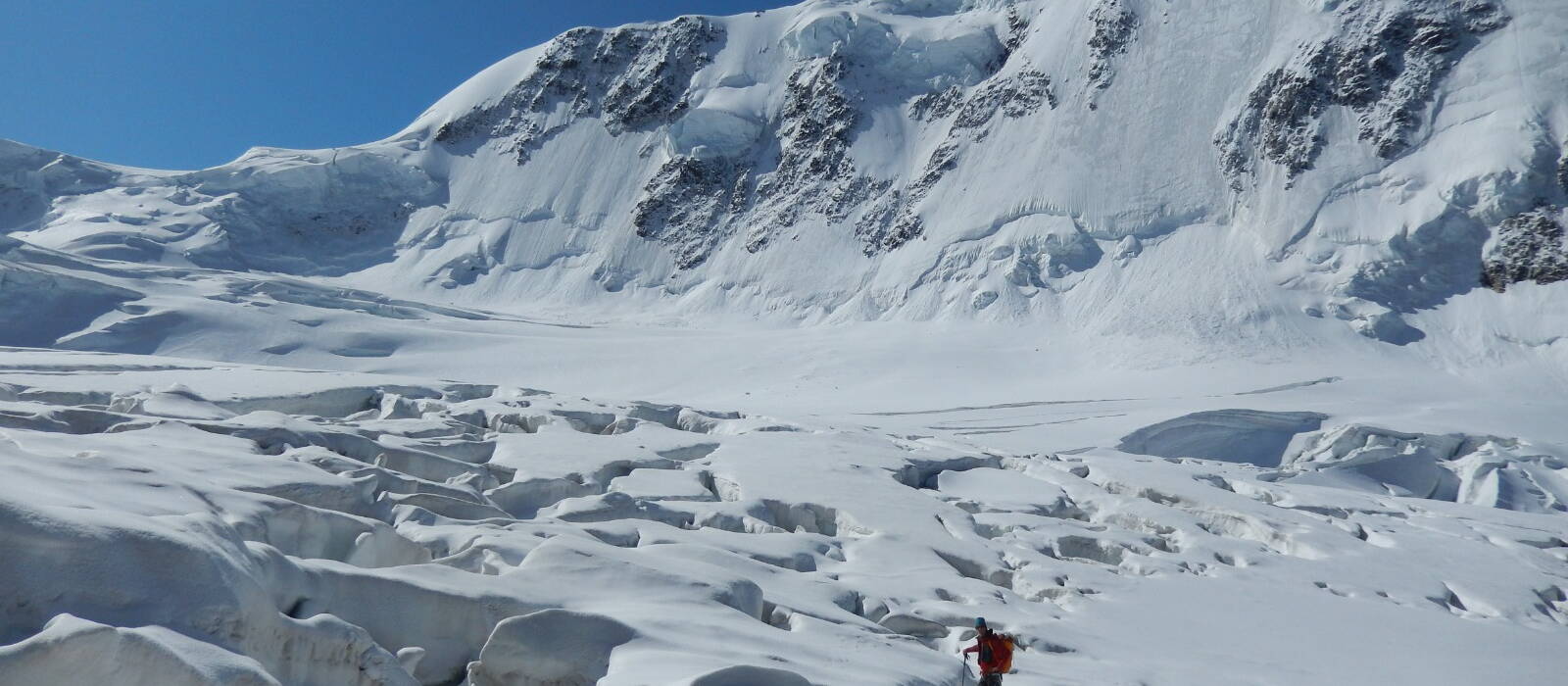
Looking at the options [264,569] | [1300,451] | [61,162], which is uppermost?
[61,162]

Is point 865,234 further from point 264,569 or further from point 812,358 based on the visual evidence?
point 264,569

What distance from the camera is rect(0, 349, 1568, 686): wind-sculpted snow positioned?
19.2ft

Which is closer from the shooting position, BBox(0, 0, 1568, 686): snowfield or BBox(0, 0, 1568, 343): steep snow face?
BBox(0, 0, 1568, 686): snowfield

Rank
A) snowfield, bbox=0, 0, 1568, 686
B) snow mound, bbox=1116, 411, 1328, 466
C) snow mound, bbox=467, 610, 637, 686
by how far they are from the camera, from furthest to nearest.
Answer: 1. snow mound, bbox=1116, 411, 1328, 466
2. snowfield, bbox=0, 0, 1568, 686
3. snow mound, bbox=467, 610, 637, 686

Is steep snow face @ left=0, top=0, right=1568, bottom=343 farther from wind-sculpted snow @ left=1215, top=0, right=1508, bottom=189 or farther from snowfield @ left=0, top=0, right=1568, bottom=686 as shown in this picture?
snowfield @ left=0, top=0, right=1568, bottom=686

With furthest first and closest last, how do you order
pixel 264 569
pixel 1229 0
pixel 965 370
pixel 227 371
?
pixel 1229 0
pixel 965 370
pixel 227 371
pixel 264 569

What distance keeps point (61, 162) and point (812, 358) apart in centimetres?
6680

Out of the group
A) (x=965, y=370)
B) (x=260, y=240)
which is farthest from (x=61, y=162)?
(x=965, y=370)

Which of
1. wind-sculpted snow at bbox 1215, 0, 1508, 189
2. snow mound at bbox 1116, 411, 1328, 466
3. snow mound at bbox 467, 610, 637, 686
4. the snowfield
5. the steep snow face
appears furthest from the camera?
wind-sculpted snow at bbox 1215, 0, 1508, 189

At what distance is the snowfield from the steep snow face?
0.28 meters

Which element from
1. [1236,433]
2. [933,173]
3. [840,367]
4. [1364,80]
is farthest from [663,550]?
[933,173]

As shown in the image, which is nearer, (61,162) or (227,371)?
(227,371)

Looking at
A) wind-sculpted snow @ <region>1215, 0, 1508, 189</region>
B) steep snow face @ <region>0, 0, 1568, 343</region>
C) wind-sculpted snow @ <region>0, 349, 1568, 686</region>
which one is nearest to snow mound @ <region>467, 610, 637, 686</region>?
wind-sculpted snow @ <region>0, 349, 1568, 686</region>

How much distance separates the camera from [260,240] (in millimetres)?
73000
